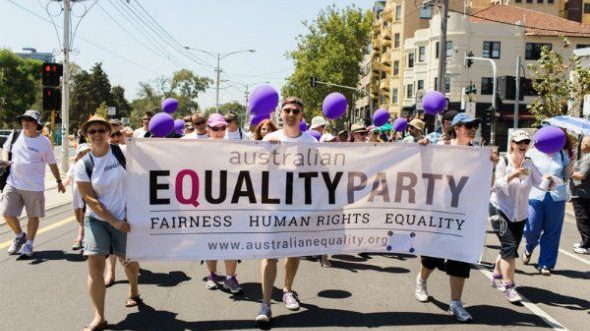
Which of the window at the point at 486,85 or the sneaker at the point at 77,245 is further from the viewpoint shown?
the window at the point at 486,85

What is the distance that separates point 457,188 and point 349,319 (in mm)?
1551

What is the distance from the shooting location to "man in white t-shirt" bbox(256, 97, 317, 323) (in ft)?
16.2

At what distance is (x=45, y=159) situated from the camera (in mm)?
7469

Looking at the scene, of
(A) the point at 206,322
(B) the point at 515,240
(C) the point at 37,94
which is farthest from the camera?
(C) the point at 37,94

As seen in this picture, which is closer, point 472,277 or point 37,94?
point 472,277

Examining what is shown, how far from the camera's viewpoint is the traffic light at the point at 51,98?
16516 millimetres

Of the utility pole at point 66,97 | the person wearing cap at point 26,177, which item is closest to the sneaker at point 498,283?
the person wearing cap at point 26,177

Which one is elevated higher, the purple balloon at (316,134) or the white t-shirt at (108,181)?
the purple balloon at (316,134)

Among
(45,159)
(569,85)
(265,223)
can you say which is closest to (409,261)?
(265,223)

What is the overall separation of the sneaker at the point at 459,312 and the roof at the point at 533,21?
48.2 meters

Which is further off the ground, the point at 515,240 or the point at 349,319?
the point at 515,240

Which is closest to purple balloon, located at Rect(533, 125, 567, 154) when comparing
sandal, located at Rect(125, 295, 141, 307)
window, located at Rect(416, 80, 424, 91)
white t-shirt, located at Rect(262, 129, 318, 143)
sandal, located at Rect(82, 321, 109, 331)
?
white t-shirt, located at Rect(262, 129, 318, 143)

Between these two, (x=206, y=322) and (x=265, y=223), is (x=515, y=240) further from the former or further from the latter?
(x=206, y=322)

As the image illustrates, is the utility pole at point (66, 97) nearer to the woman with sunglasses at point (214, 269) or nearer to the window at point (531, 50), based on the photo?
the woman with sunglasses at point (214, 269)
